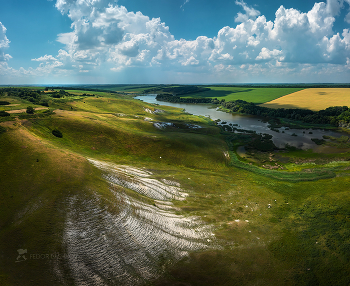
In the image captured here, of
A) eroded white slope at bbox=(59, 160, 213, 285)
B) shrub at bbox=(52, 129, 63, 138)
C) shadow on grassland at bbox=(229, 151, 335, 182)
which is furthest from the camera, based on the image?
shrub at bbox=(52, 129, 63, 138)

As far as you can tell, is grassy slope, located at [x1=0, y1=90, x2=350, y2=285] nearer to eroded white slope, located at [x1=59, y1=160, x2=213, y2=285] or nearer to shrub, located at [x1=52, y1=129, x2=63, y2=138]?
shrub, located at [x1=52, y1=129, x2=63, y2=138]

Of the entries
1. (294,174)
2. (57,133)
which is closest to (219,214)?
(294,174)

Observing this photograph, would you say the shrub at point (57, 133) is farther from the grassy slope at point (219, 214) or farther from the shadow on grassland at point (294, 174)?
the shadow on grassland at point (294, 174)

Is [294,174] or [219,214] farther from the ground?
[294,174]

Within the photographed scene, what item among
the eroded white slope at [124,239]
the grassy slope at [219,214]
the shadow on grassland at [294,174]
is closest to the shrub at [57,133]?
the grassy slope at [219,214]

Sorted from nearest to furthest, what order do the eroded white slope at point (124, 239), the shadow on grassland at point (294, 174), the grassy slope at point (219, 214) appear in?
1. the eroded white slope at point (124, 239)
2. the grassy slope at point (219, 214)
3. the shadow on grassland at point (294, 174)

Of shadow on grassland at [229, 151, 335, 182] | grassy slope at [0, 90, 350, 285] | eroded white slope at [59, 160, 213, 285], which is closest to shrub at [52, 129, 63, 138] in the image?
grassy slope at [0, 90, 350, 285]

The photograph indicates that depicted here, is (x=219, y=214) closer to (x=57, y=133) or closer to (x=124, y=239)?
(x=124, y=239)

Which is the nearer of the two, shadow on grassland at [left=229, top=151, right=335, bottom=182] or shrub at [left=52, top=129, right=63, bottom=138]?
shadow on grassland at [left=229, top=151, right=335, bottom=182]

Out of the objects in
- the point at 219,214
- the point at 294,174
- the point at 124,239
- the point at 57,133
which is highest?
the point at 57,133

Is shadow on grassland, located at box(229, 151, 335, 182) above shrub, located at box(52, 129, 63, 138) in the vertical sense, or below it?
below
